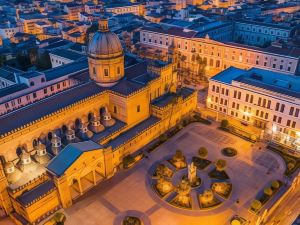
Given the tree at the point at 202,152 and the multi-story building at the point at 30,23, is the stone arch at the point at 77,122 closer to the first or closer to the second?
the tree at the point at 202,152

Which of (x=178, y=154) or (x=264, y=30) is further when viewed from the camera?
(x=264, y=30)

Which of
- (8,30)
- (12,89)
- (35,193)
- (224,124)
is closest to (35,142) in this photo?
(35,193)

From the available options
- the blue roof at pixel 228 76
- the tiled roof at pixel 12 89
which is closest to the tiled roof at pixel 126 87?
the blue roof at pixel 228 76

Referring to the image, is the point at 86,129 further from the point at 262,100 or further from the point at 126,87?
the point at 262,100

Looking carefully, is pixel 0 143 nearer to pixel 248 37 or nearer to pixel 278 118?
pixel 278 118

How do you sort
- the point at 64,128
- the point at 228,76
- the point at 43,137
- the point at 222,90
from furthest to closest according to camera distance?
the point at 228,76
the point at 222,90
the point at 64,128
the point at 43,137
